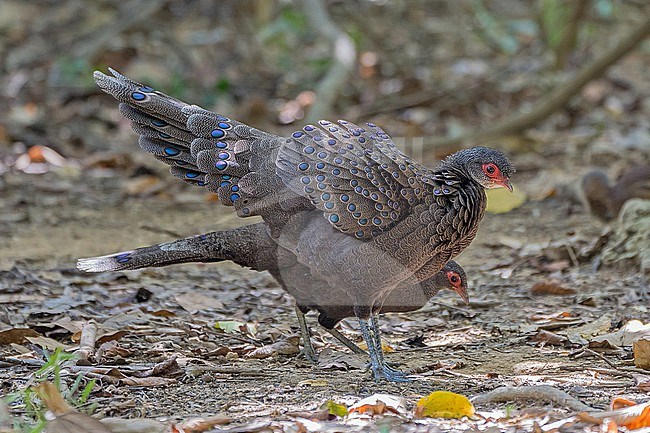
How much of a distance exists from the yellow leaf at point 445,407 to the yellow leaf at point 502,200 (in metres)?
3.65

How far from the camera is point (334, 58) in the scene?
9430 mm

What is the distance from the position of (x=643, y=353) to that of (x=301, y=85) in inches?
292

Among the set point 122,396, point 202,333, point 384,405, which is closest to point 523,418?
point 384,405

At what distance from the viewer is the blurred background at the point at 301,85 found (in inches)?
304

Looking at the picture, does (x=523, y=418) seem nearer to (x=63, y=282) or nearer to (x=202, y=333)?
(x=202, y=333)

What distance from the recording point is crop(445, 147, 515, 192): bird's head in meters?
3.99

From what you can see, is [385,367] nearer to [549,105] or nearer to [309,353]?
[309,353]

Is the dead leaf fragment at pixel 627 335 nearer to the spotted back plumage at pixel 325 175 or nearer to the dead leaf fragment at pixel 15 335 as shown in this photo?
the spotted back plumage at pixel 325 175

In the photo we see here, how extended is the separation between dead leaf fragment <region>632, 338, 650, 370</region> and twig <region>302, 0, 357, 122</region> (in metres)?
5.08

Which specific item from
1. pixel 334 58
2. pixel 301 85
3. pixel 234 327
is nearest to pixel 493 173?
pixel 234 327

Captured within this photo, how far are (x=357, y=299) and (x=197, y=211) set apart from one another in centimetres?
349

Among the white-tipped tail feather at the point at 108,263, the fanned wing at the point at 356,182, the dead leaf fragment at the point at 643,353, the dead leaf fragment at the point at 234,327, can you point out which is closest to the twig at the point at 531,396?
the dead leaf fragment at the point at 643,353

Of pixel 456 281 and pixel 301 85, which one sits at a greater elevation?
pixel 301 85

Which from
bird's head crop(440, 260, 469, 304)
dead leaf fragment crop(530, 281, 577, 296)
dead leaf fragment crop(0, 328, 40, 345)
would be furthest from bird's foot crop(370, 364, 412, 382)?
dead leaf fragment crop(530, 281, 577, 296)
